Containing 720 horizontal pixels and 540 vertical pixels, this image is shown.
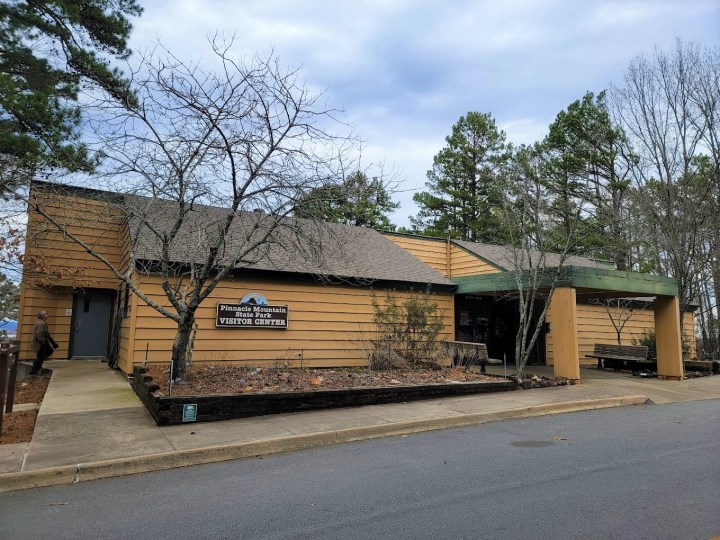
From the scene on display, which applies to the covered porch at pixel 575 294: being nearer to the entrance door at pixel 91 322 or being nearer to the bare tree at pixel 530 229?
the bare tree at pixel 530 229

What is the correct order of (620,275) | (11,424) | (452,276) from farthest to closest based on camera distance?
(452,276) → (620,275) → (11,424)

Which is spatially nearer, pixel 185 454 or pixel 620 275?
pixel 185 454

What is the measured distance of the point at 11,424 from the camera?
25.1 feet

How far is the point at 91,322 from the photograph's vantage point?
51.8ft

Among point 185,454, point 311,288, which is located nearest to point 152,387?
point 185,454

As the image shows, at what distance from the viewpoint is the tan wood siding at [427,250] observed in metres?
19.2

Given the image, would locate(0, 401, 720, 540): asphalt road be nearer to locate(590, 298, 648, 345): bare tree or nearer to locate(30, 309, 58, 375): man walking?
locate(30, 309, 58, 375): man walking

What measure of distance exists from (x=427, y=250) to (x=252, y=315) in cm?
855

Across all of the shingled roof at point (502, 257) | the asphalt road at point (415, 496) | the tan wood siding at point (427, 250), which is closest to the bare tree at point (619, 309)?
the shingled roof at point (502, 257)

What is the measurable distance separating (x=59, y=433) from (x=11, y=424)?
4.32ft

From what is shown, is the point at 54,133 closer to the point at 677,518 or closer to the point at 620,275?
the point at 677,518

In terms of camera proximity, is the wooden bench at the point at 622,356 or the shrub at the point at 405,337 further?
the wooden bench at the point at 622,356

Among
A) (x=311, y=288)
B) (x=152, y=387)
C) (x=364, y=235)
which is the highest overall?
(x=364, y=235)

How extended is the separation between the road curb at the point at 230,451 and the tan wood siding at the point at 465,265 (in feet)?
26.2
